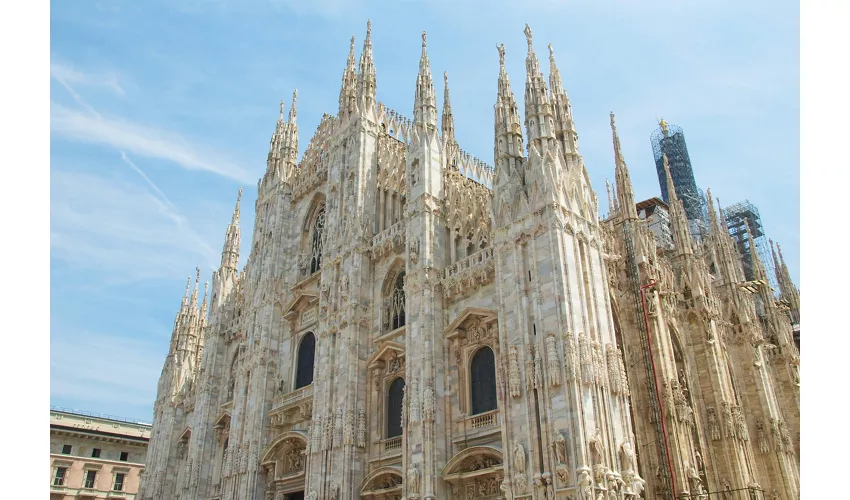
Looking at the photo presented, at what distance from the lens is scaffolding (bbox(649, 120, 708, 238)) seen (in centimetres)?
5775

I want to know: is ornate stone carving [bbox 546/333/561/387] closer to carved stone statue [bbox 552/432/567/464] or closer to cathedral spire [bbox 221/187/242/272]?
carved stone statue [bbox 552/432/567/464]

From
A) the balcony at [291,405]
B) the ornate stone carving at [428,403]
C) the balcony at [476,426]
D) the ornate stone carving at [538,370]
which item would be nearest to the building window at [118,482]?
the balcony at [291,405]

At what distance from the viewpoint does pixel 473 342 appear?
25234 mm

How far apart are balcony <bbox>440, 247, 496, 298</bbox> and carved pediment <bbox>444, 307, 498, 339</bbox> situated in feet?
3.54

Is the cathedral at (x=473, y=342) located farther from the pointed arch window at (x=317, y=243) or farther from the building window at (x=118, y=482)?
the building window at (x=118, y=482)

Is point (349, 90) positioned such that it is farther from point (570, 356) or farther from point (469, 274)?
point (570, 356)

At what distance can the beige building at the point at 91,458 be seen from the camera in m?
52.1

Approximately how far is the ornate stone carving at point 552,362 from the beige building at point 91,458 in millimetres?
41177

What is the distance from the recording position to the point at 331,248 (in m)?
33.3

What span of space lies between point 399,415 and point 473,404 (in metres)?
4.32

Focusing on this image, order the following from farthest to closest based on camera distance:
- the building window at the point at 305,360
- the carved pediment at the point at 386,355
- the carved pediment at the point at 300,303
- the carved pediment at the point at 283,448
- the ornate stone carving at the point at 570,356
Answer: the carved pediment at the point at 300,303 → the building window at the point at 305,360 → the carved pediment at the point at 283,448 → the carved pediment at the point at 386,355 → the ornate stone carving at the point at 570,356

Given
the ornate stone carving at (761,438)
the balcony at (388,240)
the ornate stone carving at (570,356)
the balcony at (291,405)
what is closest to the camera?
the ornate stone carving at (570,356)
